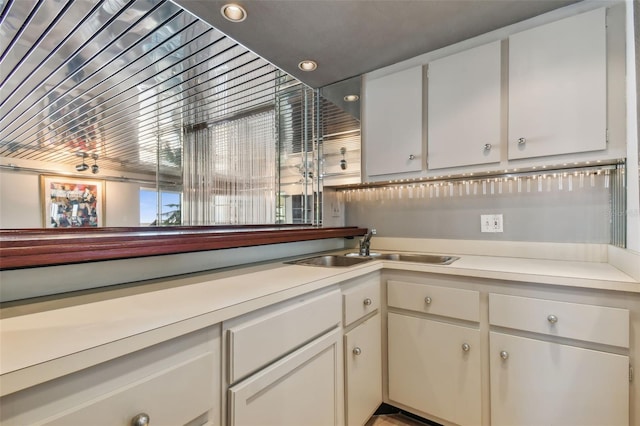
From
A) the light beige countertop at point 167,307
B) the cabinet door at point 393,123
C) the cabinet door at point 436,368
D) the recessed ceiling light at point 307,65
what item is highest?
the recessed ceiling light at point 307,65

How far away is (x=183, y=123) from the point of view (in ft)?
8.82

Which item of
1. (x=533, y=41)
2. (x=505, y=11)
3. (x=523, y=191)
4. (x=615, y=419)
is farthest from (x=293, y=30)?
(x=615, y=419)

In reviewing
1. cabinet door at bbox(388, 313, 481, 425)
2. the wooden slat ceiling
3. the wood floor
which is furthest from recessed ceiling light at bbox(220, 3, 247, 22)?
the wood floor

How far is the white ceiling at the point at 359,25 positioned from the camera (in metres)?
1.35

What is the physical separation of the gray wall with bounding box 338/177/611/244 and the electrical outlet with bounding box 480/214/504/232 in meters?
0.02

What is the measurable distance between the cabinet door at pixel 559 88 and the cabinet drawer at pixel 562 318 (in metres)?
0.73

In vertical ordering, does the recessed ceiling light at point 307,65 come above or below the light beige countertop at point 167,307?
above

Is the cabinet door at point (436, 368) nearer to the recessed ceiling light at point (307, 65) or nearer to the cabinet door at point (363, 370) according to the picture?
the cabinet door at point (363, 370)

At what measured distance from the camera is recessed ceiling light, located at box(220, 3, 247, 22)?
135 cm

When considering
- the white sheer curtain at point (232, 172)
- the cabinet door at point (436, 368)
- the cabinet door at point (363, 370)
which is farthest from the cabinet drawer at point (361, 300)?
the white sheer curtain at point (232, 172)

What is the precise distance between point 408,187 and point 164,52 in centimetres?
182

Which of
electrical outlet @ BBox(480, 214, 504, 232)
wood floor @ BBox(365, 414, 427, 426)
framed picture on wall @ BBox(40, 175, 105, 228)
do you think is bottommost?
wood floor @ BBox(365, 414, 427, 426)

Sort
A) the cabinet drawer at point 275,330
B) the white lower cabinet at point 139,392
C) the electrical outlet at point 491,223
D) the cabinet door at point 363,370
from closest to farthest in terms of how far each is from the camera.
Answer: the white lower cabinet at point 139,392, the cabinet drawer at point 275,330, the cabinet door at point 363,370, the electrical outlet at point 491,223

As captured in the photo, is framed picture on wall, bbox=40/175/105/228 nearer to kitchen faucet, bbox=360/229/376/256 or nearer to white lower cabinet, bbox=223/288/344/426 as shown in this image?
white lower cabinet, bbox=223/288/344/426
